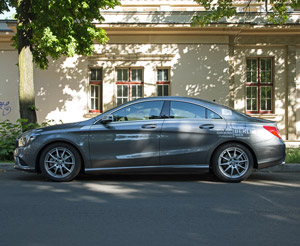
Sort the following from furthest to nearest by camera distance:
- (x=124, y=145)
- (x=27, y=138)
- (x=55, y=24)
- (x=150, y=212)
A: (x=55, y=24), (x=27, y=138), (x=124, y=145), (x=150, y=212)

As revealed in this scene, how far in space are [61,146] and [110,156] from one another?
3.04 feet

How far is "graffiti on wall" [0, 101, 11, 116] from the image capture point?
17.5 metres

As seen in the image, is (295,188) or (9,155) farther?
(9,155)

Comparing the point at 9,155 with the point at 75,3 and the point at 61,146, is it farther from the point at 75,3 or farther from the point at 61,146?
the point at 75,3

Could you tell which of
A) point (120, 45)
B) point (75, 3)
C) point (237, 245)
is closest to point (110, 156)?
point (237, 245)

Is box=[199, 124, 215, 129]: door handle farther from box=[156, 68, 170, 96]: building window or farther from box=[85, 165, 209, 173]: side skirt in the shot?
box=[156, 68, 170, 96]: building window

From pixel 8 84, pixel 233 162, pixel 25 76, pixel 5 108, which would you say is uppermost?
pixel 8 84

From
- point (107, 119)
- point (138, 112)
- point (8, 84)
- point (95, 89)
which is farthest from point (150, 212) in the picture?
point (8, 84)

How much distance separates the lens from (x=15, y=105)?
17.5 meters

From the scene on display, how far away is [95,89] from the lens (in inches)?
696

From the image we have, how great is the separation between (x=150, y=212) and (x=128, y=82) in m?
12.9

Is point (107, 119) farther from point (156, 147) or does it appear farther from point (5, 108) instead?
point (5, 108)

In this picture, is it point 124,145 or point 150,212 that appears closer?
point 150,212

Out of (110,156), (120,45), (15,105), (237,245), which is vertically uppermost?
(120,45)
